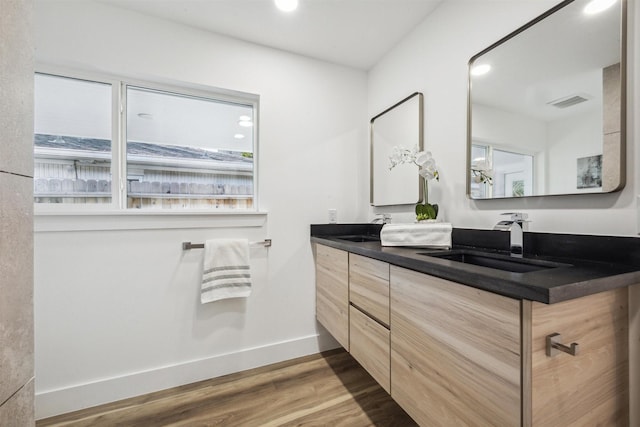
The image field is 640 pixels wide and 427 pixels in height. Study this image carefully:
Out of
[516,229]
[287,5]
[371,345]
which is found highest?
[287,5]

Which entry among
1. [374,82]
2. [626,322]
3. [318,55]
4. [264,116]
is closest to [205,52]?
[264,116]

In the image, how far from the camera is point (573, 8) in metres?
1.02

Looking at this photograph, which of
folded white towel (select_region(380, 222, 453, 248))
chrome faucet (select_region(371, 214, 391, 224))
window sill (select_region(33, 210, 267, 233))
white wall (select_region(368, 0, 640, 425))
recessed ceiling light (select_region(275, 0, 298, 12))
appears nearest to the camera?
white wall (select_region(368, 0, 640, 425))

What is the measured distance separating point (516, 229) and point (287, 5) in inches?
68.2

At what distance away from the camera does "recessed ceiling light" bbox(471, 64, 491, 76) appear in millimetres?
1338

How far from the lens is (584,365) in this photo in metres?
0.73

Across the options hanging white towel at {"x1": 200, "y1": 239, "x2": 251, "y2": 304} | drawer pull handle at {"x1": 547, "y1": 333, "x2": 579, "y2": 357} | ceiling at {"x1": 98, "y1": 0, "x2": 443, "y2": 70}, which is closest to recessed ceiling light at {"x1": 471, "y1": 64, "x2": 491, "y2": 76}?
ceiling at {"x1": 98, "y1": 0, "x2": 443, "y2": 70}

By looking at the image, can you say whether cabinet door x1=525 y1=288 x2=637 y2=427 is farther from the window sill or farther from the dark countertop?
the window sill

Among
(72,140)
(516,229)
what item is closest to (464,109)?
(516,229)

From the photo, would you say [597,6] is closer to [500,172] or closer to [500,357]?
[500,172]

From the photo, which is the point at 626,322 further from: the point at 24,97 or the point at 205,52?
the point at 205,52

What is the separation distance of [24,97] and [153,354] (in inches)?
62.2

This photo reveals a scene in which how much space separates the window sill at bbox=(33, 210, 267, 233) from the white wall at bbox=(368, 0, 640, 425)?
1170 mm

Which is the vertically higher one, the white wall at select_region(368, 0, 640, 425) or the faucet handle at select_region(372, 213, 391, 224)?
the white wall at select_region(368, 0, 640, 425)
